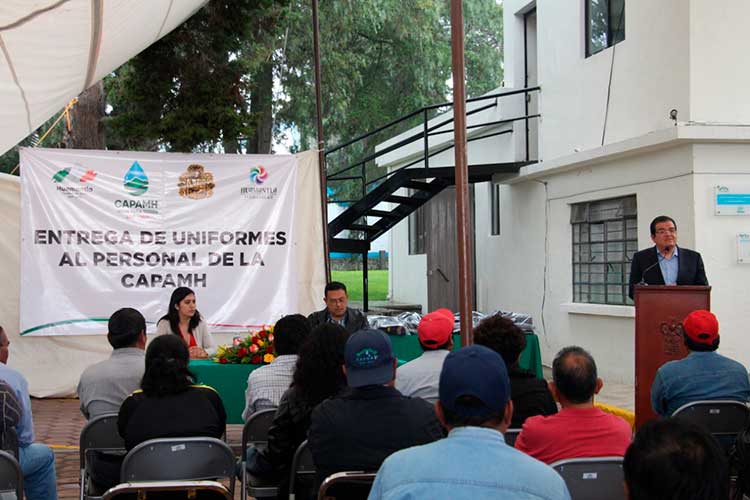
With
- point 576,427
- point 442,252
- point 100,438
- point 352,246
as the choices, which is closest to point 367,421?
point 576,427

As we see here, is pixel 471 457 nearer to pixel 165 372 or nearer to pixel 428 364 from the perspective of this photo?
pixel 165 372

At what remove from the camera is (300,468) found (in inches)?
147

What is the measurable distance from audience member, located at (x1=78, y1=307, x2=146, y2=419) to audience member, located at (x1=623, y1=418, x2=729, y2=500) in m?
3.46

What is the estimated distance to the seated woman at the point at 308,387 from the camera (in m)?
3.78

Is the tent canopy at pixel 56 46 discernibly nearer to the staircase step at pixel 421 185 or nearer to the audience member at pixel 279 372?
the audience member at pixel 279 372

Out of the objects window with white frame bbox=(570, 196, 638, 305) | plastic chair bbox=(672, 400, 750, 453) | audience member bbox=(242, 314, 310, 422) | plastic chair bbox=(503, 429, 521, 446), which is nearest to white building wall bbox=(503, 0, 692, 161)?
window with white frame bbox=(570, 196, 638, 305)

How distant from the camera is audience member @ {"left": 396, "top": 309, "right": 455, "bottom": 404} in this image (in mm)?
4473

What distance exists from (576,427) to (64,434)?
5898 millimetres

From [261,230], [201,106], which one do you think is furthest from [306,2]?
[261,230]

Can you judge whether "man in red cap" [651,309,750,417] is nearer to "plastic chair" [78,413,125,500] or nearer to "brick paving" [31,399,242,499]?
"plastic chair" [78,413,125,500]

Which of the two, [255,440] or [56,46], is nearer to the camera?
[255,440]

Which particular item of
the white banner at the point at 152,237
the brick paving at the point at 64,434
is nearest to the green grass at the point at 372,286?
the white banner at the point at 152,237

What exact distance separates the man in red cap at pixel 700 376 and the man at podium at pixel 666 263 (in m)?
1.86

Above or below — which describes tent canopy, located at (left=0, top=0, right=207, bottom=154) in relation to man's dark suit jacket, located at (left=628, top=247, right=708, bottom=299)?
above
